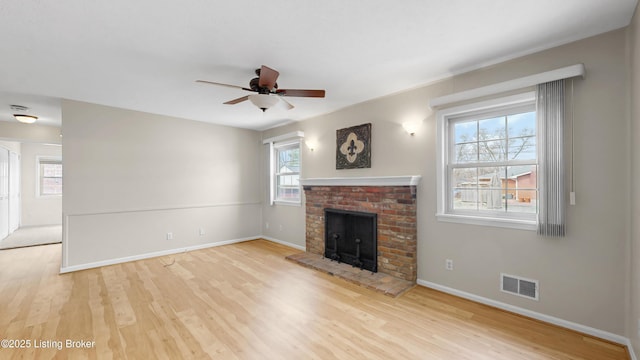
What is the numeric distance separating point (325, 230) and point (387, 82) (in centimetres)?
252

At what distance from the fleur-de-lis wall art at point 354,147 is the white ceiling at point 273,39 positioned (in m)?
0.73

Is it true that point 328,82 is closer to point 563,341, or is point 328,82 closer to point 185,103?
point 185,103

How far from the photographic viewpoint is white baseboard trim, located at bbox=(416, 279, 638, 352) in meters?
2.16

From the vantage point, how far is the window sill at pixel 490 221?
2580mm

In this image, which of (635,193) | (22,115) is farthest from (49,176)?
(635,193)

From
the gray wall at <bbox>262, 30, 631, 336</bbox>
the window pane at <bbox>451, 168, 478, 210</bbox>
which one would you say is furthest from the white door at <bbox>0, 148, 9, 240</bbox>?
the window pane at <bbox>451, 168, 478, 210</bbox>

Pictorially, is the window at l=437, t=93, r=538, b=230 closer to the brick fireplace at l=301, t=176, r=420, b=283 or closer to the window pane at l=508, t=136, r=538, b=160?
the window pane at l=508, t=136, r=538, b=160

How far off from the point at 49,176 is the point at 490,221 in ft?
35.5

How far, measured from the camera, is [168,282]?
11.5 feet

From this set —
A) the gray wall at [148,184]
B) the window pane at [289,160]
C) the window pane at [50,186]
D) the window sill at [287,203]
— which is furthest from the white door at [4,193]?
the window pane at [289,160]

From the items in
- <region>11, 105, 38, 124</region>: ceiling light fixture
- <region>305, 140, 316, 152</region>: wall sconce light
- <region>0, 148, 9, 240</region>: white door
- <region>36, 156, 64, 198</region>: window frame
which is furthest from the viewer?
<region>36, 156, 64, 198</region>: window frame

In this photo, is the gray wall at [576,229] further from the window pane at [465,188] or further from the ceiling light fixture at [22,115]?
the ceiling light fixture at [22,115]

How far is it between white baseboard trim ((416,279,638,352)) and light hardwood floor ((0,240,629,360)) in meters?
0.08

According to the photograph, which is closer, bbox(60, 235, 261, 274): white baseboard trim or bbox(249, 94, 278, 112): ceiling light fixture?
bbox(249, 94, 278, 112): ceiling light fixture
